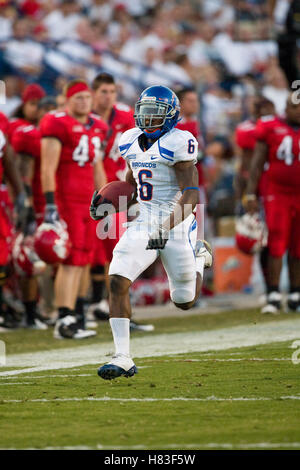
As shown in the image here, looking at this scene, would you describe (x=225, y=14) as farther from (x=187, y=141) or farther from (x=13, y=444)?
(x=13, y=444)

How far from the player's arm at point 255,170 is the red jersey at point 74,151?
6.07ft

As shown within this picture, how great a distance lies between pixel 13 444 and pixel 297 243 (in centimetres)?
594

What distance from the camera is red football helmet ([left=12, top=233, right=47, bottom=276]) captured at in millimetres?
9008

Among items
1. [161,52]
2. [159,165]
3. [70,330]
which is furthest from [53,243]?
[161,52]

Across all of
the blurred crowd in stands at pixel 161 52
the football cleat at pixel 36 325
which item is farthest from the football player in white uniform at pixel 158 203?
the blurred crowd in stands at pixel 161 52

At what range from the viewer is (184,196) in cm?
594

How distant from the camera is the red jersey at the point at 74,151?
26.8 ft

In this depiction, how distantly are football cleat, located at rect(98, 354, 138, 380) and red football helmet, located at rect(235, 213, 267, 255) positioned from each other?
4.17 meters

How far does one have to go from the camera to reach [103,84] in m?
8.88

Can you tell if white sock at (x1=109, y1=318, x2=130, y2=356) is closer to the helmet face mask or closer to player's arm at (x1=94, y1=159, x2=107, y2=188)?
the helmet face mask

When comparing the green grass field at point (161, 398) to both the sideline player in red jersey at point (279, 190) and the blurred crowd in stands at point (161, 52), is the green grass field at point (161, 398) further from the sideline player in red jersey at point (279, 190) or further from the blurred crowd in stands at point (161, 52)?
the blurred crowd in stands at point (161, 52)


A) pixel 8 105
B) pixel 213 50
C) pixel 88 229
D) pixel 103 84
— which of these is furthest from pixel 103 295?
pixel 213 50

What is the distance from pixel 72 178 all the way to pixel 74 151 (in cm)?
23

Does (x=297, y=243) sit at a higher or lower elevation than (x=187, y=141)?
lower
